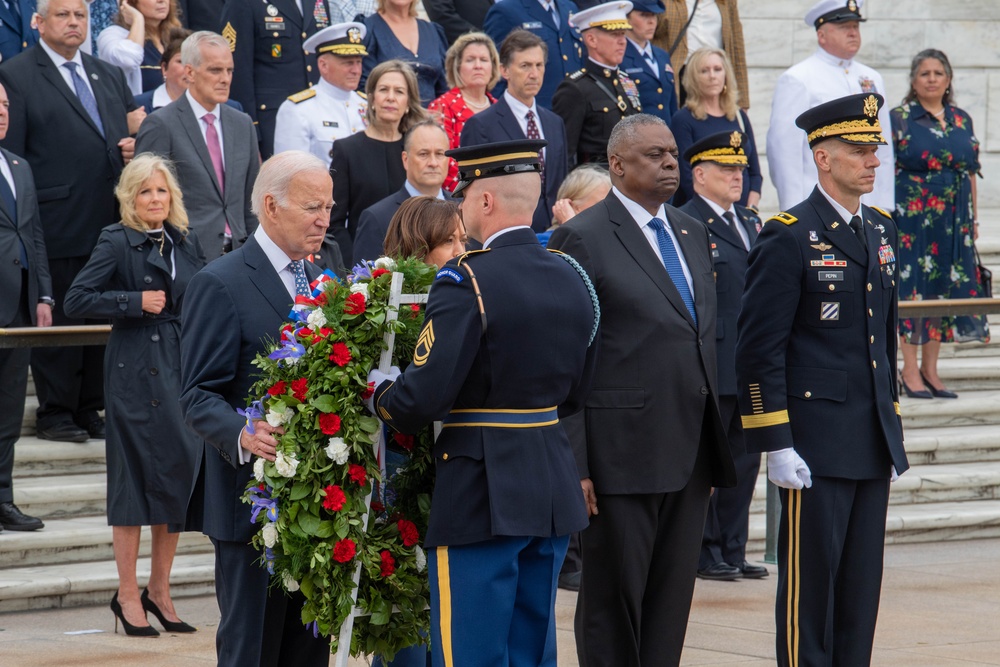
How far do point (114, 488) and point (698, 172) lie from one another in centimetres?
333

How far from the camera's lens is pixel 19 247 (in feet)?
25.1

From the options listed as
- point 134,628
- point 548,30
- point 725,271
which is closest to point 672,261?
point 725,271

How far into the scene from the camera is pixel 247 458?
165 inches

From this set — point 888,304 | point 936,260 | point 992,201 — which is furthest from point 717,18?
point 888,304

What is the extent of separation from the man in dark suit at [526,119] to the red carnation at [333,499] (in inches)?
177

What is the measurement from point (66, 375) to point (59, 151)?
129 centimetres

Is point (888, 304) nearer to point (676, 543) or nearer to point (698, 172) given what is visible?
point (676, 543)

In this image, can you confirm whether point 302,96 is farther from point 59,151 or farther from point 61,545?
point 61,545

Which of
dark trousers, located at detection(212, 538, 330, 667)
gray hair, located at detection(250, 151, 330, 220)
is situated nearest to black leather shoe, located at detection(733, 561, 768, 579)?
dark trousers, located at detection(212, 538, 330, 667)

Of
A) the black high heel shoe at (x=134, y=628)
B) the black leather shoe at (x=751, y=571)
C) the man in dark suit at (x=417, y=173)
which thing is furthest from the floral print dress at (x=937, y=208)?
the black high heel shoe at (x=134, y=628)

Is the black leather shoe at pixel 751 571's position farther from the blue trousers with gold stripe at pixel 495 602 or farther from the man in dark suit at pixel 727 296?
the blue trousers with gold stripe at pixel 495 602

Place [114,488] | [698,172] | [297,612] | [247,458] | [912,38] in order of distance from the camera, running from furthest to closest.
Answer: [912,38] < [698,172] < [114,488] < [297,612] < [247,458]

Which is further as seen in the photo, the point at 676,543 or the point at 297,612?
the point at 676,543

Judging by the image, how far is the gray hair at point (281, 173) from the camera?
4287 millimetres
